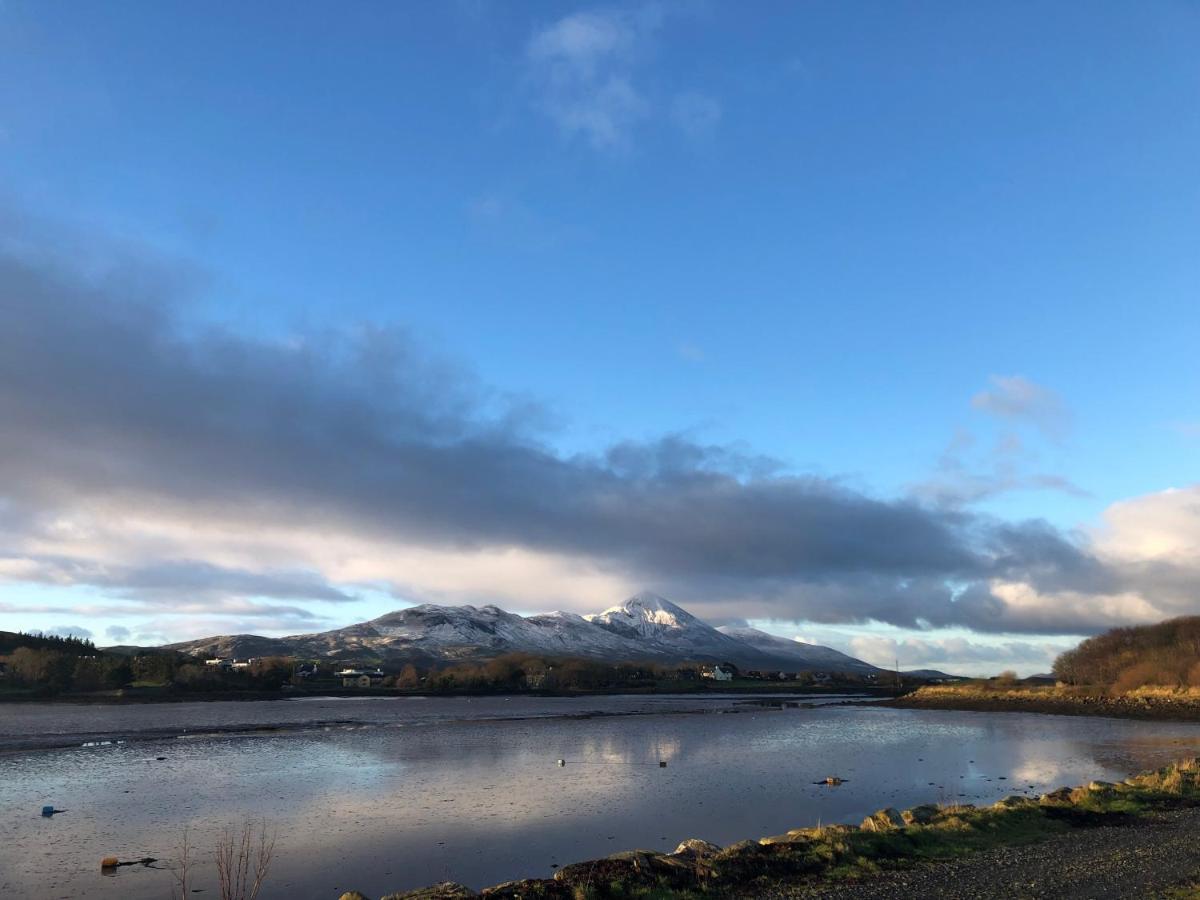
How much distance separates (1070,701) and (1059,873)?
119182 millimetres

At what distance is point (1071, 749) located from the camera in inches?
2202

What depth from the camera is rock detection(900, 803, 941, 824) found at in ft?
82.9

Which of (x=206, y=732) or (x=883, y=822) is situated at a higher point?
(x=883, y=822)

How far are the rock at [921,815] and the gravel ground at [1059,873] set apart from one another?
3863 millimetres

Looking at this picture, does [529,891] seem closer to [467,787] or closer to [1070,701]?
[467,787]

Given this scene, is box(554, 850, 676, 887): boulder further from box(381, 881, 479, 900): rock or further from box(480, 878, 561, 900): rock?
box(381, 881, 479, 900): rock

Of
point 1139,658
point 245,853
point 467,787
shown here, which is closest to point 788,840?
point 245,853

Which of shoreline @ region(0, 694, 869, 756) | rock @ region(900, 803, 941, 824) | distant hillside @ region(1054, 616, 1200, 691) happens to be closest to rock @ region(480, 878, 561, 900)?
rock @ region(900, 803, 941, 824)

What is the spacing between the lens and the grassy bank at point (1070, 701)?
9174 cm

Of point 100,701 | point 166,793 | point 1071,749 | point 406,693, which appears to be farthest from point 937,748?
point 406,693

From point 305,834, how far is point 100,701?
134 m

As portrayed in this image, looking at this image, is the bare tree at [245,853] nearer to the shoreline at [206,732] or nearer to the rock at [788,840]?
the rock at [788,840]

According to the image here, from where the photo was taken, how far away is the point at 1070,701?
118312 millimetres

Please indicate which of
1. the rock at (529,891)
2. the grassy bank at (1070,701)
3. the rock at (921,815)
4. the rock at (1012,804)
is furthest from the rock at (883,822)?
the grassy bank at (1070,701)
